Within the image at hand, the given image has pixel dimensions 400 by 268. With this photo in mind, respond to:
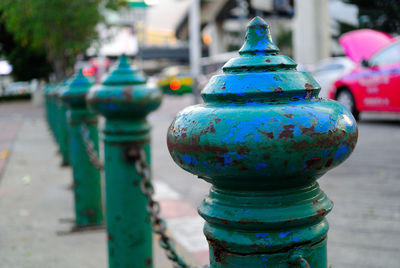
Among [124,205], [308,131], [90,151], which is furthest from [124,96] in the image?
[308,131]

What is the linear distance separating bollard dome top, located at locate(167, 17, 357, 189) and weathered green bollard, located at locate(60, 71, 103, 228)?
267cm

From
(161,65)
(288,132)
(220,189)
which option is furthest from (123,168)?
(161,65)

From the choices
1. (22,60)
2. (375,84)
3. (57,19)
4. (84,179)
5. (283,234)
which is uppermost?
(57,19)

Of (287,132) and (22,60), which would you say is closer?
(287,132)

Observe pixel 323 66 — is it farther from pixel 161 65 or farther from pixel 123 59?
pixel 161 65

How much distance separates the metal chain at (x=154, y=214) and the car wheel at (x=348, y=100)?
840 cm

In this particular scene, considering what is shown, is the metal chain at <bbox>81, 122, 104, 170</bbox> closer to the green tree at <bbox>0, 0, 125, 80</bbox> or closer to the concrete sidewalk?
the concrete sidewalk

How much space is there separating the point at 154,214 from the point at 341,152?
1286mm

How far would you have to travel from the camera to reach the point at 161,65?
344 ft

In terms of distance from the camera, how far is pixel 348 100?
10469 millimetres

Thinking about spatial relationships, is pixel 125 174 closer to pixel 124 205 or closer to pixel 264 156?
pixel 124 205

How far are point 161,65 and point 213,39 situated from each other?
6188 centimetres

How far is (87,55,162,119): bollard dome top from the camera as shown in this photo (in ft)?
7.99

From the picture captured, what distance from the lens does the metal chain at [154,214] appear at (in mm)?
1982
